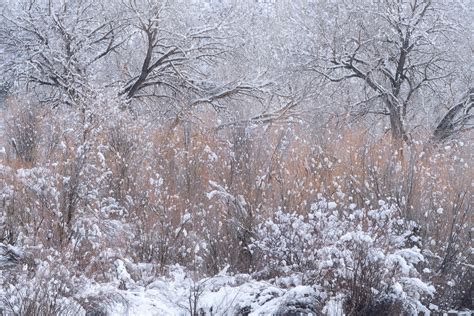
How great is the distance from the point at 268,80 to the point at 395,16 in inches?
161

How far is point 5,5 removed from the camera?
18297mm

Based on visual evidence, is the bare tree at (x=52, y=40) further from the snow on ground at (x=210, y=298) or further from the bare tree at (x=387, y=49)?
the snow on ground at (x=210, y=298)

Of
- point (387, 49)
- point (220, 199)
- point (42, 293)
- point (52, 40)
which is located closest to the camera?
point (42, 293)

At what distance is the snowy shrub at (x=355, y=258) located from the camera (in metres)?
6.88

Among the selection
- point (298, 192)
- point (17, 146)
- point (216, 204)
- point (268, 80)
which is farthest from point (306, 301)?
point (268, 80)

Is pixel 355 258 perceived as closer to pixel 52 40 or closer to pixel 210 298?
pixel 210 298

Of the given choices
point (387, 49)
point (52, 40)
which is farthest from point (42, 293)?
point (387, 49)

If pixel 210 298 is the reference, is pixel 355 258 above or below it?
above

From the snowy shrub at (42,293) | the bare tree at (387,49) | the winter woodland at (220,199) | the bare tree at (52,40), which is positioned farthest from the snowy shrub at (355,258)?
the bare tree at (52,40)

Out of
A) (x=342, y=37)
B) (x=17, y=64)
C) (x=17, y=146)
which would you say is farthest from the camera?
(x=342, y=37)

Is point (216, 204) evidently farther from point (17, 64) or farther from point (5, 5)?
point (5, 5)

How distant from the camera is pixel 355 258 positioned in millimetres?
6965

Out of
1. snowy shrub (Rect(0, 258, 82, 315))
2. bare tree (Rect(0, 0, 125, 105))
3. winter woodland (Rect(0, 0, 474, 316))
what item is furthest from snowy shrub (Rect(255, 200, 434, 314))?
bare tree (Rect(0, 0, 125, 105))

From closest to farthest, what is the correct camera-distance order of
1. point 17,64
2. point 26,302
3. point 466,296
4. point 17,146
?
point 26,302, point 466,296, point 17,146, point 17,64
